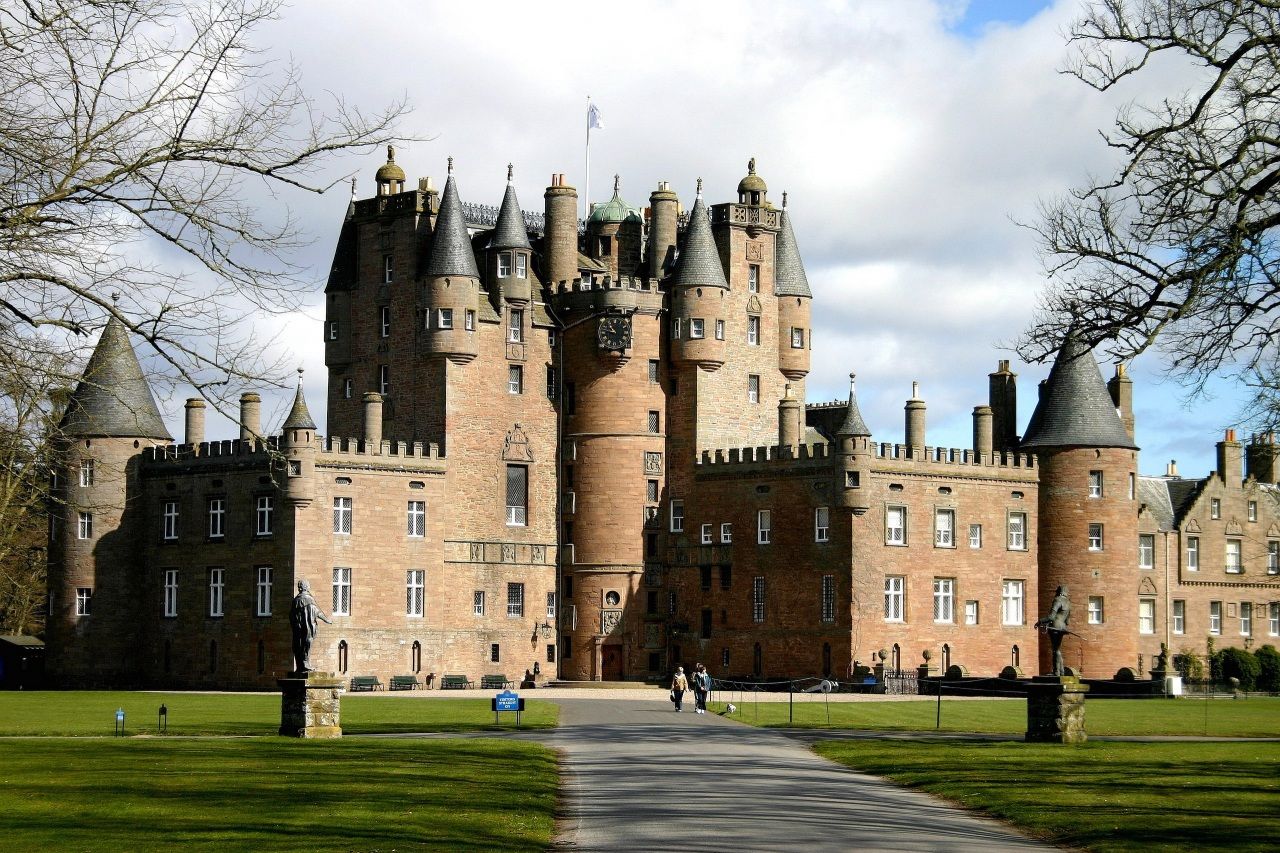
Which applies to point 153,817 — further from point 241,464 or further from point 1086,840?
point 241,464

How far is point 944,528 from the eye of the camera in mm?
76188

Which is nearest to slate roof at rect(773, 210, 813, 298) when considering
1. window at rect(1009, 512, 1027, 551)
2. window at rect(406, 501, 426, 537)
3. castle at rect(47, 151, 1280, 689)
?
castle at rect(47, 151, 1280, 689)

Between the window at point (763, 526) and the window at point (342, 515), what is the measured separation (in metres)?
15.8

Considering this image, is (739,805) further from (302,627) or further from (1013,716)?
(1013,716)

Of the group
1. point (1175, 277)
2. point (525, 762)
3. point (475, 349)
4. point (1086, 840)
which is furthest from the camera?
point (475, 349)

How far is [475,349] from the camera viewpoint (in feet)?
246

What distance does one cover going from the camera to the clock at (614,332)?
76.8 metres

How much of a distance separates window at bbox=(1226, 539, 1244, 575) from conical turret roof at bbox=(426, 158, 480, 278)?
3814cm

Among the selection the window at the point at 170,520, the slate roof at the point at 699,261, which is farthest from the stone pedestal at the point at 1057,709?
the window at the point at 170,520

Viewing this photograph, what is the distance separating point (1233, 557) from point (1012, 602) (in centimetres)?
1800

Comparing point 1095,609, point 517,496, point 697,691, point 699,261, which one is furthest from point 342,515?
point 1095,609

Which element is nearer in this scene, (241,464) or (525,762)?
(525,762)

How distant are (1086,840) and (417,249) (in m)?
56.5

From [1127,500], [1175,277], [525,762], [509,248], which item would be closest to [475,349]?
[509,248]
